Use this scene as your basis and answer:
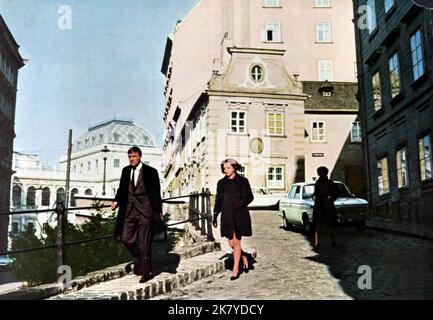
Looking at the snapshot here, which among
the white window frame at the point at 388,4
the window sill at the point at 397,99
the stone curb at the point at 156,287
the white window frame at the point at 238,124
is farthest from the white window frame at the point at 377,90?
the stone curb at the point at 156,287

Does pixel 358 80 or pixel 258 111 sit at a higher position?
pixel 358 80

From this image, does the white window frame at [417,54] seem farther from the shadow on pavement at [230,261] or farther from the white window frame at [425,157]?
the shadow on pavement at [230,261]

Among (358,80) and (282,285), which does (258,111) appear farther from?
(358,80)

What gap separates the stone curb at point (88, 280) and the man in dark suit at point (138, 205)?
386 mm

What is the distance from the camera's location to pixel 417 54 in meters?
7.83

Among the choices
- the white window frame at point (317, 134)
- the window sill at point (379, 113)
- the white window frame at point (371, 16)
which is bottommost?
the white window frame at point (317, 134)

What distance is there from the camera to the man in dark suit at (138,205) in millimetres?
4516

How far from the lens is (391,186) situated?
27.2 ft

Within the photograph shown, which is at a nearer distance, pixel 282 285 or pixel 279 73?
pixel 282 285

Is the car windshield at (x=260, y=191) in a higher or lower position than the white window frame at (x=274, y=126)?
lower

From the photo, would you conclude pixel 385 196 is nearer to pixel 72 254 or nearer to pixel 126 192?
pixel 126 192

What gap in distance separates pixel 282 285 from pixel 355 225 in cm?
299
